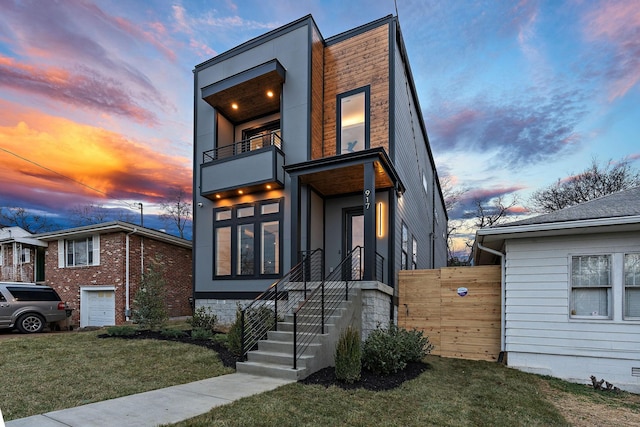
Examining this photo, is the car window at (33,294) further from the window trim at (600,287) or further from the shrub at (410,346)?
the window trim at (600,287)

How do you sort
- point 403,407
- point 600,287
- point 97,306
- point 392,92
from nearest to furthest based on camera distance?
point 403,407
point 600,287
point 392,92
point 97,306

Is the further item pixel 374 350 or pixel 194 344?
pixel 194 344

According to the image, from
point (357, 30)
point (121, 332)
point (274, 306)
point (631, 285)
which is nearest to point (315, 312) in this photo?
point (274, 306)

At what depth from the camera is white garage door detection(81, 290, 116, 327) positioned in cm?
1355

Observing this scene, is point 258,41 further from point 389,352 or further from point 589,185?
point 589,185

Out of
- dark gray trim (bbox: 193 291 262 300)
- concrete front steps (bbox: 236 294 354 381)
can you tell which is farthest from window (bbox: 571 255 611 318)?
dark gray trim (bbox: 193 291 262 300)

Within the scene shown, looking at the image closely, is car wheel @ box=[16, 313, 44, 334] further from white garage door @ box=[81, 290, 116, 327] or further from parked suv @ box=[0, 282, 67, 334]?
white garage door @ box=[81, 290, 116, 327]

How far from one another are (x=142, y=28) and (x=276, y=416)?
1200cm

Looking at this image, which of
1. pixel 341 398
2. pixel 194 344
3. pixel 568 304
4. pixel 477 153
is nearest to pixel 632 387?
pixel 568 304

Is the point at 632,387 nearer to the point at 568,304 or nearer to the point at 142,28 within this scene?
the point at 568,304

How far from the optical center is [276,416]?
3770 mm

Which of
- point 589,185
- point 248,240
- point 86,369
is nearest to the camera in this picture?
point 86,369

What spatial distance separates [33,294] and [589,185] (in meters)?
29.8

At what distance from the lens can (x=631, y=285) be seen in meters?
6.14
